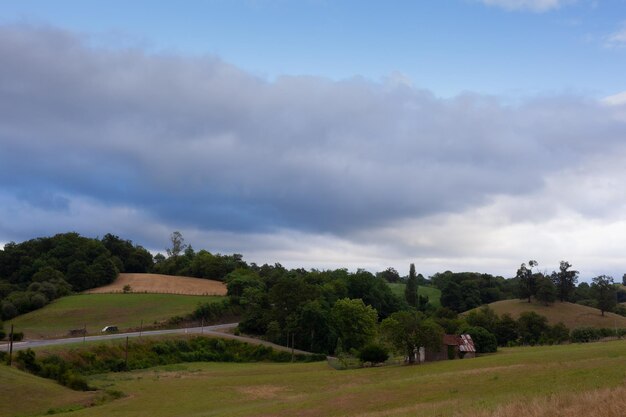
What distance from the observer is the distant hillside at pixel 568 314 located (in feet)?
403

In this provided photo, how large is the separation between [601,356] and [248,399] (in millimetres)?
27803

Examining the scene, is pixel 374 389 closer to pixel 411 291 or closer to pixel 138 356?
pixel 138 356

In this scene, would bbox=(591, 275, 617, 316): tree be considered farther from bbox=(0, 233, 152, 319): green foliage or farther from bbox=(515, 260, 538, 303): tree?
bbox=(0, 233, 152, 319): green foliage

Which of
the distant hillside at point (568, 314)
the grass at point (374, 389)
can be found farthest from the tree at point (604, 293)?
the grass at point (374, 389)

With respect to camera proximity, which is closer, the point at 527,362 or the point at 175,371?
the point at 527,362

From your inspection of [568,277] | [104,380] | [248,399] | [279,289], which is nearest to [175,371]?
[104,380]

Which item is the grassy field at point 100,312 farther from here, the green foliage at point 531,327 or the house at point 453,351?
the green foliage at point 531,327

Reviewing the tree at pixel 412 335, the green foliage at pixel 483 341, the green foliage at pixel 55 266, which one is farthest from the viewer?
the green foliage at pixel 55 266

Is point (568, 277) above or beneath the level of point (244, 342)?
above

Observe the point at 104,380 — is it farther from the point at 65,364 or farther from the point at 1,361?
the point at 1,361

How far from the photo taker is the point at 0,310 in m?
108

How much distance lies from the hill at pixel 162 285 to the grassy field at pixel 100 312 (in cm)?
800

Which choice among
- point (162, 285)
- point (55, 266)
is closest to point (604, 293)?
point (162, 285)

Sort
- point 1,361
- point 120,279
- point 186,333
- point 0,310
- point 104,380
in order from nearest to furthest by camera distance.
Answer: point 1,361 < point 104,380 < point 186,333 < point 0,310 < point 120,279
